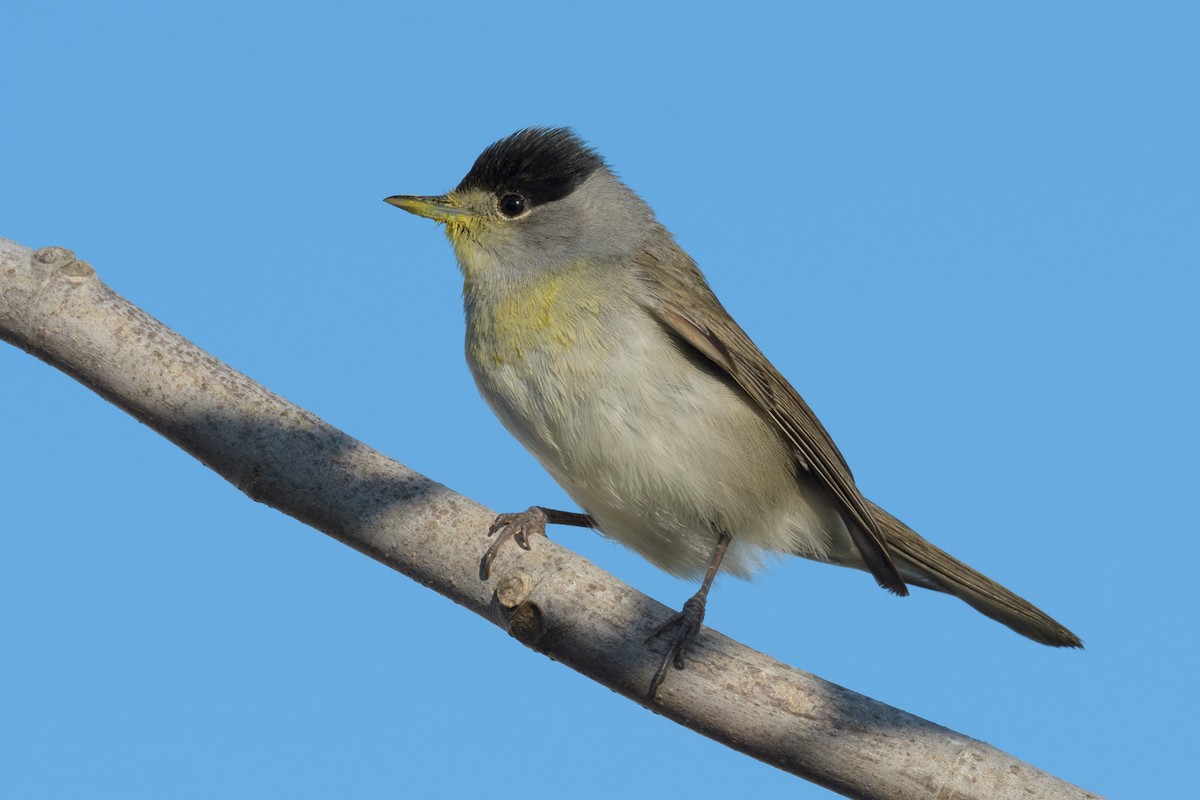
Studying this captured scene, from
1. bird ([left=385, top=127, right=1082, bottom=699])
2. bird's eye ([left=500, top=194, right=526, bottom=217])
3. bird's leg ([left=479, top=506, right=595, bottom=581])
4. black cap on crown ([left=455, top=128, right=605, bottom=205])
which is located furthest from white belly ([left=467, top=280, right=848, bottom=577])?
black cap on crown ([left=455, top=128, right=605, bottom=205])

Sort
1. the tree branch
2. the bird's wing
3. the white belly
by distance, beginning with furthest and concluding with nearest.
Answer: the bird's wing, the white belly, the tree branch

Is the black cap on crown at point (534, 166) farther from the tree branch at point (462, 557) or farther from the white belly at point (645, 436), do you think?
the tree branch at point (462, 557)

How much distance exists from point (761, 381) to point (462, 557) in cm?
141

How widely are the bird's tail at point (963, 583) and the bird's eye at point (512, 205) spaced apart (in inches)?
76.5

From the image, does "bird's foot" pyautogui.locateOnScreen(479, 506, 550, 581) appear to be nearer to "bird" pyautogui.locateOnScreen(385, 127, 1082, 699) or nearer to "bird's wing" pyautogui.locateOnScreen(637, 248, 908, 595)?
"bird" pyautogui.locateOnScreen(385, 127, 1082, 699)

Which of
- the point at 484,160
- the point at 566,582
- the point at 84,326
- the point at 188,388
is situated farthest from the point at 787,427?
the point at 84,326

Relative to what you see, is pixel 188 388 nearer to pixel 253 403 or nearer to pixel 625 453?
pixel 253 403

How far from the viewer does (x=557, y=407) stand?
406 cm

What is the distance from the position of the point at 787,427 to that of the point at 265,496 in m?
1.96

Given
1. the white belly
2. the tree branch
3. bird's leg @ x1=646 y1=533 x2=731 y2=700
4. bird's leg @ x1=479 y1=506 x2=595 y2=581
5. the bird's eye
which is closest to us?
the tree branch

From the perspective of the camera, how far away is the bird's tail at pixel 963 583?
4.61 meters

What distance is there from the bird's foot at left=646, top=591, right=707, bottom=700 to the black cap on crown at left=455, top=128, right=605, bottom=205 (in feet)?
6.48

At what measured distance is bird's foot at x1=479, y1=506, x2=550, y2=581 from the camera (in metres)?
3.72

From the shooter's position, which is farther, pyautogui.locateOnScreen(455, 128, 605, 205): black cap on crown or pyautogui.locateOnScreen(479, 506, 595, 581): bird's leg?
A: pyautogui.locateOnScreen(455, 128, 605, 205): black cap on crown
